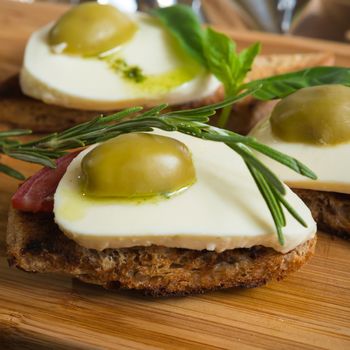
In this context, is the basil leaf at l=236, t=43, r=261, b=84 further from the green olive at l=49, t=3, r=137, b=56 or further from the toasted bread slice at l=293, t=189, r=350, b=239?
the toasted bread slice at l=293, t=189, r=350, b=239

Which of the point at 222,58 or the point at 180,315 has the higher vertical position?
the point at 222,58

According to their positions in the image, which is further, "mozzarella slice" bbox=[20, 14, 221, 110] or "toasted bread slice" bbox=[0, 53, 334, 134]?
"toasted bread slice" bbox=[0, 53, 334, 134]

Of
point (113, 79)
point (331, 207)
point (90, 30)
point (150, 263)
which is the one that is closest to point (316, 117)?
point (331, 207)

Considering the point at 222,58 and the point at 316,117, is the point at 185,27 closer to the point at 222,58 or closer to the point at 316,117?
the point at 222,58

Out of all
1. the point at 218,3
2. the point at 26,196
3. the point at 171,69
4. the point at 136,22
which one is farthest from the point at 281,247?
the point at 218,3

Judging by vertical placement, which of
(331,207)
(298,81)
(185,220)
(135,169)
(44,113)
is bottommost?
(331,207)

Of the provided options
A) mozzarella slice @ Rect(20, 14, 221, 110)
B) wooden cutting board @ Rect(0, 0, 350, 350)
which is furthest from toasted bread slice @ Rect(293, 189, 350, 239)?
mozzarella slice @ Rect(20, 14, 221, 110)
